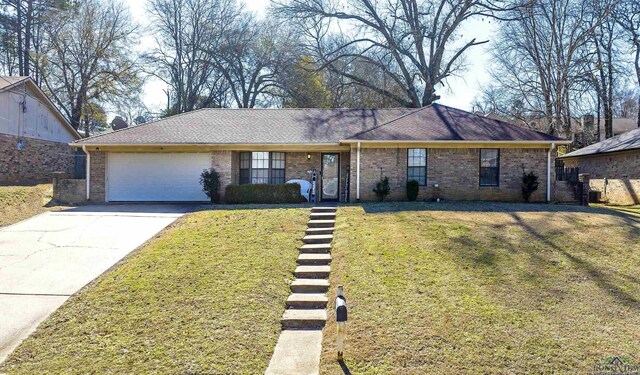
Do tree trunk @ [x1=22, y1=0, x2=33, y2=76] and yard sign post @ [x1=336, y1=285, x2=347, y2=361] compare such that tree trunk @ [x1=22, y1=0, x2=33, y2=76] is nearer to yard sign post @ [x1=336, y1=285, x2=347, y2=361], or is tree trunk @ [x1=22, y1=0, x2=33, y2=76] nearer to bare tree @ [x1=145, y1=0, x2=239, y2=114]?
bare tree @ [x1=145, y1=0, x2=239, y2=114]

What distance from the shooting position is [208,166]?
50.3 ft

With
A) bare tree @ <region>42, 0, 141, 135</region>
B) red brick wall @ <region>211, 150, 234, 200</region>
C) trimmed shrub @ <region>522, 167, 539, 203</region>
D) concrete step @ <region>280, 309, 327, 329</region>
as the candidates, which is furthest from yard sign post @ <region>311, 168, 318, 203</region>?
bare tree @ <region>42, 0, 141, 135</region>

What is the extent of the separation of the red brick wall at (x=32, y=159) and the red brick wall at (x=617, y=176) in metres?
28.3

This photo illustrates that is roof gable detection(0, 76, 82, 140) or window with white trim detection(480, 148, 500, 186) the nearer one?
window with white trim detection(480, 148, 500, 186)

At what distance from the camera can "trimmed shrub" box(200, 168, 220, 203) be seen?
14680mm

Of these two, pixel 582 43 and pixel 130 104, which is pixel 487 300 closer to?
pixel 582 43

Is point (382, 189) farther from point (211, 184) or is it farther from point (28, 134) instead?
point (28, 134)

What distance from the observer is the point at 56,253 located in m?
7.98

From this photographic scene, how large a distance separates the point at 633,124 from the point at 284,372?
51255 mm

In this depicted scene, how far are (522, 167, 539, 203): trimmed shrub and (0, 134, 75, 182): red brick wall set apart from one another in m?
22.3

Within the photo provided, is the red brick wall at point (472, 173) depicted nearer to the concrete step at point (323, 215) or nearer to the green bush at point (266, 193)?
the green bush at point (266, 193)

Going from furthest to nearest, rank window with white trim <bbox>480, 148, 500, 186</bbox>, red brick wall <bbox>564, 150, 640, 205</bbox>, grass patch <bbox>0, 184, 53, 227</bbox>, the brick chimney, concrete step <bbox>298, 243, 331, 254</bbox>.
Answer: the brick chimney
red brick wall <bbox>564, 150, 640, 205</bbox>
window with white trim <bbox>480, 148, 500, 186</bbox>
grass patch <bbox>0, 184, 53, 227</bbox>
concrete step <bbox>298, 243, 331, 254</bbox>

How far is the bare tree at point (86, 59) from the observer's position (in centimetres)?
2695

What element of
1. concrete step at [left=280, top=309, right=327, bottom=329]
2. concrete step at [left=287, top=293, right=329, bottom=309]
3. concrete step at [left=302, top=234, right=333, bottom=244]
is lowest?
concrete step at [left=280, top=309, right=327, bottom=329]
